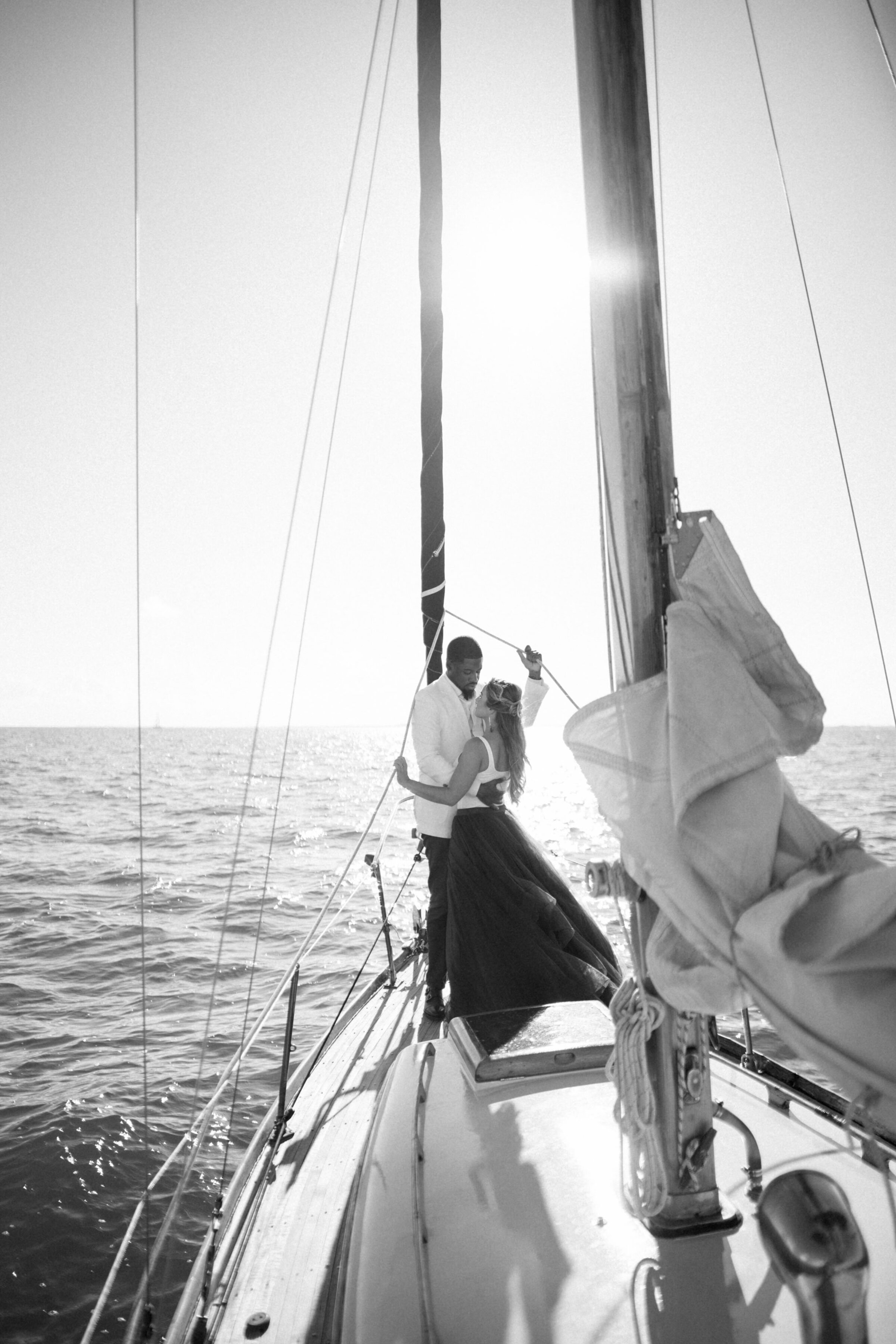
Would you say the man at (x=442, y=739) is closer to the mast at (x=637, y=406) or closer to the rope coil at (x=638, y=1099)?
the mast at (x=637, y=406)

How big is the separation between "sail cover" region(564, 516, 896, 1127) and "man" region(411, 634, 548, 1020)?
2.19 meters

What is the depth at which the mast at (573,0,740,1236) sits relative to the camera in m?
1.63

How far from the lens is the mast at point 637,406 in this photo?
1.63 metres

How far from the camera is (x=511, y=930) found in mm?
3650

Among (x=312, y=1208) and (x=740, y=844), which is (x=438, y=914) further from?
(x=740, y=844)

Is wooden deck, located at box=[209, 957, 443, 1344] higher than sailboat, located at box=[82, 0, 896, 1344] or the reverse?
the reverse

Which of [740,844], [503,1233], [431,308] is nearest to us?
[740,844]

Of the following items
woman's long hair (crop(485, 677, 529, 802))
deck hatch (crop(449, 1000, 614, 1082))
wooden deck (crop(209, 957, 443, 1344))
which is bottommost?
wooden deck (crop(209, 957, 443, 1344))

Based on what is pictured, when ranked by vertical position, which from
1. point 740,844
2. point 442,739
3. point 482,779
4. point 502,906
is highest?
point 442,739

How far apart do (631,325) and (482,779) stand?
257 centimetres

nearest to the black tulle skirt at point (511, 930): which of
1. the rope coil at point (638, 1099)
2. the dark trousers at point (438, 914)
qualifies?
the dark trousers at point (438, 914)

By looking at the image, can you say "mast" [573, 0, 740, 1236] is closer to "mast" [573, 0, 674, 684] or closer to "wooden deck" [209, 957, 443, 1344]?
"mast" [573, 0, 674, 684]

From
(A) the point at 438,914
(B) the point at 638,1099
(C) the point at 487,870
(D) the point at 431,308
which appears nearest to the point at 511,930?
(C) the point at 487,870

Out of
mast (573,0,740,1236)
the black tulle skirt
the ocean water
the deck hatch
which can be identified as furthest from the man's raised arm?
mast (573,0,740,1236)
